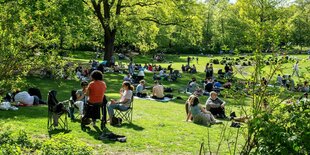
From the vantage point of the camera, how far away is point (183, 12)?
1400 inches

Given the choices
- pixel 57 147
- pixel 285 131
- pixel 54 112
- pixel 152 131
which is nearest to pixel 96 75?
pixel 54 112

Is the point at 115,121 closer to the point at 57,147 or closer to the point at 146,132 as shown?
the point at 146,132

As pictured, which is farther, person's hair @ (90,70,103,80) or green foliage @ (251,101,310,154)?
person's hair @ (90,70,103,80)

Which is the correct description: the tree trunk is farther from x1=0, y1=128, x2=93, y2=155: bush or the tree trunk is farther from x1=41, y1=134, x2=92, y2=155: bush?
x1=41, y1=134, x2=92, y2=155: bush

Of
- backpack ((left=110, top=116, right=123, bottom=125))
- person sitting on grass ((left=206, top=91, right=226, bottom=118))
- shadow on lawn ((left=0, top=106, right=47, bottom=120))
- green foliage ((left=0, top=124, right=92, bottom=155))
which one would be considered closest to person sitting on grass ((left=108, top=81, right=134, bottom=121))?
backpack ((left=110, top=116, right=123, bottom=125))

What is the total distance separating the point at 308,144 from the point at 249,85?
1.65 metres

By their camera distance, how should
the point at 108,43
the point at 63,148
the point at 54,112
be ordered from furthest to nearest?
1. the point at 108,43
2. the point at 54,112
3. the point at 63,148

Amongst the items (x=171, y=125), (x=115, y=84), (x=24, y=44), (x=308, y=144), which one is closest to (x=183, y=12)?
(x=115, y=84)

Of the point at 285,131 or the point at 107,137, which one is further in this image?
the point at 107,137

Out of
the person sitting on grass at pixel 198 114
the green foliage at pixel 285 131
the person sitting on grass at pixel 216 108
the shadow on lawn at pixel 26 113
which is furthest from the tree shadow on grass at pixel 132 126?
the green foliage at pixel 285 131

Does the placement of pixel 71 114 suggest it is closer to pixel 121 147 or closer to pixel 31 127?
pixel 31 127

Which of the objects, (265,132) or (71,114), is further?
(71,114)

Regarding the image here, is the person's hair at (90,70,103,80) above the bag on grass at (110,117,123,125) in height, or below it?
above

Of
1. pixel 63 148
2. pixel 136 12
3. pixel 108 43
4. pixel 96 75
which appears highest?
pixel 136 12
